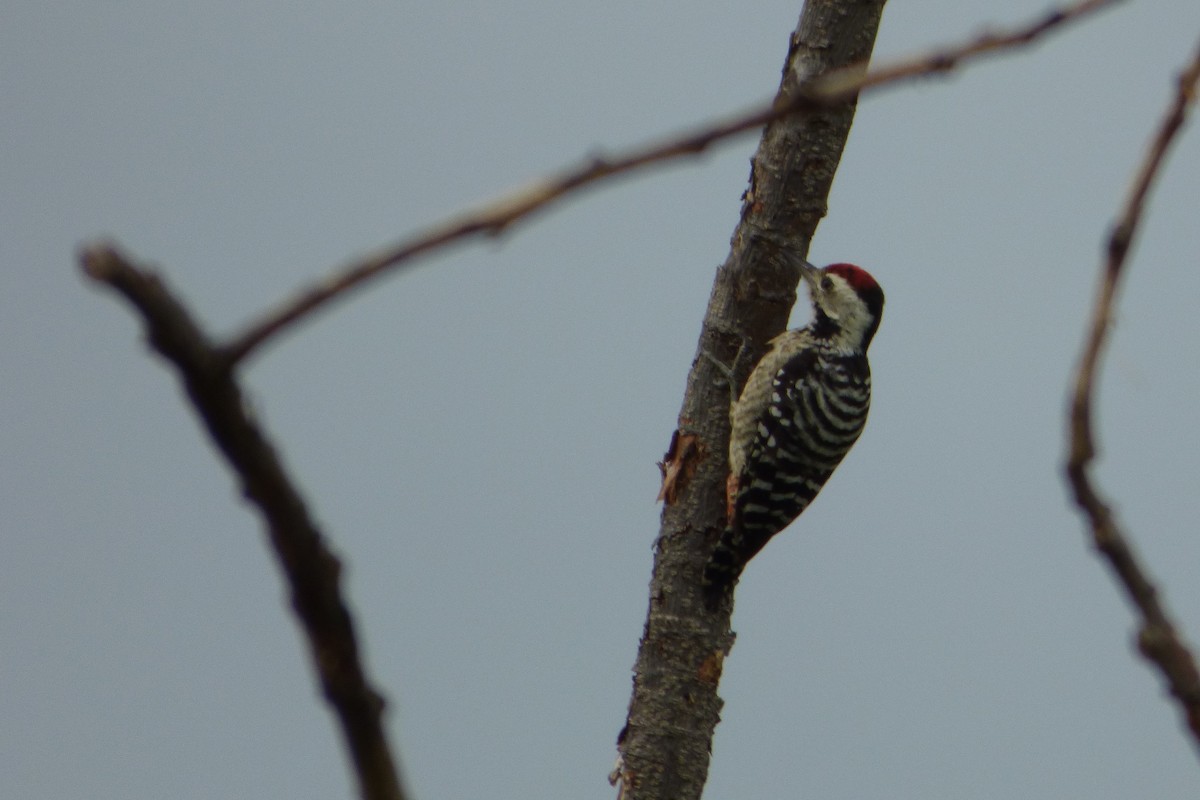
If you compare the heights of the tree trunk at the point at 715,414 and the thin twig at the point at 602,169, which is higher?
the tree trunk at the point at 715,414

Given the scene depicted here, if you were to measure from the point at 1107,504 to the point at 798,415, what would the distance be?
20.6ft

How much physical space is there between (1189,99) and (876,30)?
4945 millimetres

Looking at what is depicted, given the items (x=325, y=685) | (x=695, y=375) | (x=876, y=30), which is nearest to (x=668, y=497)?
(x=695, y=375)

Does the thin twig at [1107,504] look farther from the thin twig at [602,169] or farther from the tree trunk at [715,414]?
the tree trunk at [715,414]

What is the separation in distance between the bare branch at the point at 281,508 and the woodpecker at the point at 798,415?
4.62 m

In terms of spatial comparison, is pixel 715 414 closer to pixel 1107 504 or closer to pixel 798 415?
pixel 798 415

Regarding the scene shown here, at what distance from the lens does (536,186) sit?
0.92m

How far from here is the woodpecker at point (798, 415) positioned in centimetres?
615

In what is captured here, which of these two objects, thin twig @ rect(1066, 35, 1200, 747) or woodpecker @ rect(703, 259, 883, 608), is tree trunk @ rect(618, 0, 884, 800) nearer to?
woodpecker @ rect(703, 259, 883, 608)

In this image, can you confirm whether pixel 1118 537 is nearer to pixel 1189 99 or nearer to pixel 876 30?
pixel 1189 99

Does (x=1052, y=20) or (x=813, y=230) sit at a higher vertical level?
(x=813, y=230)

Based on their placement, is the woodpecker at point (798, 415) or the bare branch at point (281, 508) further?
the woodpecker at point (798, 415)

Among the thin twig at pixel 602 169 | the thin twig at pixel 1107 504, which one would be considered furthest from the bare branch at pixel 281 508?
the thin twig at pixel 1107 504

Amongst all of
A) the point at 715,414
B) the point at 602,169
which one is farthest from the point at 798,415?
the point at 602,169
